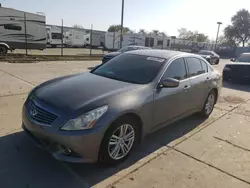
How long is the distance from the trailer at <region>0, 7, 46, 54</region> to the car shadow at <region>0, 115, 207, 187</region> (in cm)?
1548

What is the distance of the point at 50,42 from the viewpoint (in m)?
32.2

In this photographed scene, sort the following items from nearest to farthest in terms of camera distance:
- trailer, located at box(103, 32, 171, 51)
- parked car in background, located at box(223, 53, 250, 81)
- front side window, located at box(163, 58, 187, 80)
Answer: front side window, located at box(163, 58, 187, 80)
parked car in background, located at box(223, 53, 250, 81)
trailer, located at box(103, 32, 171, 51)

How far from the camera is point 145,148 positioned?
3725mm

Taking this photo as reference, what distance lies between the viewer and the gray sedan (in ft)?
8.90

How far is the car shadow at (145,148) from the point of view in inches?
115

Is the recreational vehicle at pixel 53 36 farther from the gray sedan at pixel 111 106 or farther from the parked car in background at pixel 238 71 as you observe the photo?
the gray sedan at pixel 111 106

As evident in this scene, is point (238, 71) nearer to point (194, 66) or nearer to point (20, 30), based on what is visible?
point (194, 66)

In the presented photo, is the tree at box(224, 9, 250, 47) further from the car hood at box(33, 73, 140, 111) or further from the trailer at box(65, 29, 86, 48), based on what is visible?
the car hood at box(33, 73, 140, 111)

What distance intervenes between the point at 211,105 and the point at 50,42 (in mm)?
30584

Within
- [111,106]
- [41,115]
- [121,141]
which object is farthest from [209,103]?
[41,115]

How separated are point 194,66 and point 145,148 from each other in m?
2.17

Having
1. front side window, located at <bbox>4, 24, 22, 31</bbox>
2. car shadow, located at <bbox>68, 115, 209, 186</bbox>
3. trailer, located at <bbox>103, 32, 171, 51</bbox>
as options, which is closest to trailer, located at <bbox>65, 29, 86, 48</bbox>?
trailer, located at <bbox>103, 32, 171, 51</bbox>

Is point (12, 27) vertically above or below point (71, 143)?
above

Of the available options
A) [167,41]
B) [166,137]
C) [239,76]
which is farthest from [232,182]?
[167,41]
